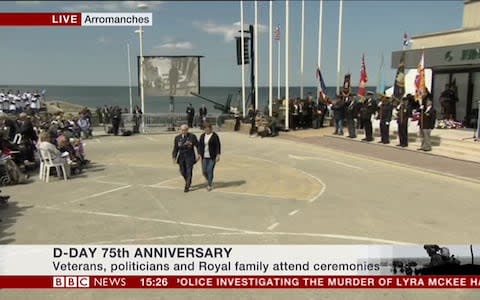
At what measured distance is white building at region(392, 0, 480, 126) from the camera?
20266 mm

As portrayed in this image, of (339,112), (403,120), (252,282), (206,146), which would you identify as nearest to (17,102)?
(339,112)

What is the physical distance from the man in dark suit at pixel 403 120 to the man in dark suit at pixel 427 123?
781mm

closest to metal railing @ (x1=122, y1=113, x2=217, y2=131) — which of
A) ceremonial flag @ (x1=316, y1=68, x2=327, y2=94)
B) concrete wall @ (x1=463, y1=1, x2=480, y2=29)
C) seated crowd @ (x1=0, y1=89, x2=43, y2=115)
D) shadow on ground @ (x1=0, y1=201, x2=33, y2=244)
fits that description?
ceremonial flag @ (x1=316, y1=68, x2=327, y2=94)

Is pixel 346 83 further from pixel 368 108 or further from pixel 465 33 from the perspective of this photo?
pixel 465 33

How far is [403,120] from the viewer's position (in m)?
18.7

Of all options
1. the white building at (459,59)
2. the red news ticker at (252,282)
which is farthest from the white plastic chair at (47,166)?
the white building at (459,59)

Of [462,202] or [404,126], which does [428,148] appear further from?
[462,202]

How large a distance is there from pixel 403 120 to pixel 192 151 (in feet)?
33.3

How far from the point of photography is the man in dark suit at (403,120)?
60.0 feet

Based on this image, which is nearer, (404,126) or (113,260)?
(113,260)

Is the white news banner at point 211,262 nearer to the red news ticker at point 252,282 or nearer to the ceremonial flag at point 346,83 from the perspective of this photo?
the red news ticker at point 252,282

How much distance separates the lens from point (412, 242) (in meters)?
7.96
